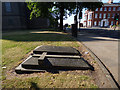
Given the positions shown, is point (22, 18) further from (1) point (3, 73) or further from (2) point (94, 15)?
(2) point (94, 15)

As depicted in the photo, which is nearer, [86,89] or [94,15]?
[86,89]

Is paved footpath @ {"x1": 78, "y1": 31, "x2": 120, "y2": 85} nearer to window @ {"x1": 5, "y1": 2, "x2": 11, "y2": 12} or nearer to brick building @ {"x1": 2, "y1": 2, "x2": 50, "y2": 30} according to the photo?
brick building @ {"x1": 2, "y1": 2, "x2": 50, "y2": 30}

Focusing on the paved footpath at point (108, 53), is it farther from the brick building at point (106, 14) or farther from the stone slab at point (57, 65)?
the brick building at point (106, 14)

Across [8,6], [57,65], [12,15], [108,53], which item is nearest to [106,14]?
[12,15]

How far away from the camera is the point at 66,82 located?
7.50 feet

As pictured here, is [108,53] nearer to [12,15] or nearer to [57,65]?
[57,65]

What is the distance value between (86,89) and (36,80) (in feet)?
4.40

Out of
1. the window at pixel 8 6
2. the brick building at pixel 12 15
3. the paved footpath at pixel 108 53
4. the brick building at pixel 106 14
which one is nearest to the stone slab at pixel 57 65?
the paved footpath at pixel 108 53

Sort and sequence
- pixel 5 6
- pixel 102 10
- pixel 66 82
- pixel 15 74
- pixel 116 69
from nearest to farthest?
pixel 66 82, pixel 15 74, pixel 116 69, pixel 5 6, pixel 102 10

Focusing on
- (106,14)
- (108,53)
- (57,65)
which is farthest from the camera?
(106,14)

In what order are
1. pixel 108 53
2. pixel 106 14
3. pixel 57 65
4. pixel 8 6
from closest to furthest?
1. pixel 57 65
2. pixel 108 53
3. pixel 8 6
4. pixel 106 14

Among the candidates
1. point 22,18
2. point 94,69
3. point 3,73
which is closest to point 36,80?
point 3,73

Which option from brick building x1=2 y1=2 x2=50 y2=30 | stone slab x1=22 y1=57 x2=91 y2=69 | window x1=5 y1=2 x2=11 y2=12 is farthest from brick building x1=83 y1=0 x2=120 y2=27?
stone slab x1=22 y1=57 x2=91 y2=69

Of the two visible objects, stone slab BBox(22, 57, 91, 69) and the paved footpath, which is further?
the paved footpath
